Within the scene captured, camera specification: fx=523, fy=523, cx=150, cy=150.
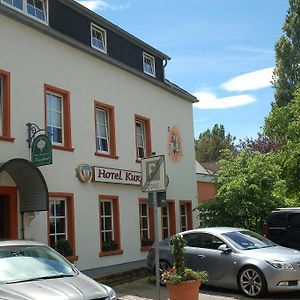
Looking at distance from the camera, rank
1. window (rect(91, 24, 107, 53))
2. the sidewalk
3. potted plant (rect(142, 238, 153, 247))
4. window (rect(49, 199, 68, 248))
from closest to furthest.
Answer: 1. the sidewalk
2. window (rect(49, 199, 68, 248))
3. window (rect(91, 24, 107, 53))
4. potted plant (rect(142, 238, 153, 247))

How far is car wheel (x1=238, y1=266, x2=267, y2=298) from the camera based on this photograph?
36.7ft

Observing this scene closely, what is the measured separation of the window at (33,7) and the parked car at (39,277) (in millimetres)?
8225

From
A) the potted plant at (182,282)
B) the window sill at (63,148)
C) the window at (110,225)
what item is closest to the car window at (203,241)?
the potted plant at (182,282)

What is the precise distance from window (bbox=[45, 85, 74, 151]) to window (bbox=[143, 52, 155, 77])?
596 cm

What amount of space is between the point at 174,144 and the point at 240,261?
1033 cm

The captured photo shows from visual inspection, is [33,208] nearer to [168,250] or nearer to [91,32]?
[168,250]

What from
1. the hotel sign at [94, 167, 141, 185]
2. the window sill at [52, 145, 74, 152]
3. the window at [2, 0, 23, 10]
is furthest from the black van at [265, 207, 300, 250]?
the window at [2, 0, 23, 10]

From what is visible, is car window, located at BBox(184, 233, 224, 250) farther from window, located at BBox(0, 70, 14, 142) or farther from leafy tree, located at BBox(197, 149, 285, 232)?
window, located at BBox(0, 70, 14, 142)

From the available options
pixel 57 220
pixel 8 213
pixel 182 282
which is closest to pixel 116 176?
pixel 57 220

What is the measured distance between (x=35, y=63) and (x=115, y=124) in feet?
13.5

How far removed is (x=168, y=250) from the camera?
13.4m

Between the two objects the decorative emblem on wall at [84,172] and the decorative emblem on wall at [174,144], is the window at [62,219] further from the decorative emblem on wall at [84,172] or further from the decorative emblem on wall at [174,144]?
the decorative emblem on wall at [174,144]

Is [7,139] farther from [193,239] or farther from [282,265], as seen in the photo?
[282,265]

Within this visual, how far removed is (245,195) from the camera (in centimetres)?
1806
